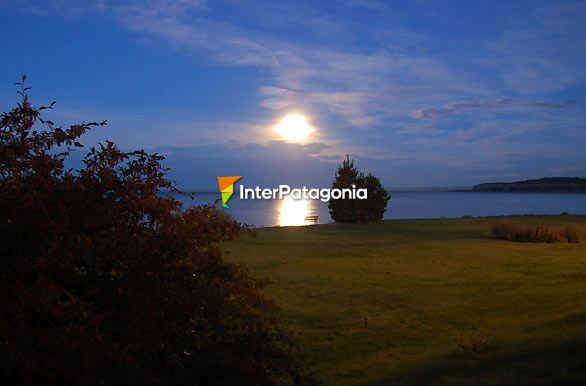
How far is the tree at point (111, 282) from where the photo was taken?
3.61 metres

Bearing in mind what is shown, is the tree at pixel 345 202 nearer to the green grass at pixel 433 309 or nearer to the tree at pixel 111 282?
the green grass at pixel 433 309

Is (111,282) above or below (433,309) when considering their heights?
above

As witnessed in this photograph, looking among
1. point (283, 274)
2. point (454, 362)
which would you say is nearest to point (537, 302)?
point (454, 362)

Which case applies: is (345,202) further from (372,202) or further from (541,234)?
(541,234)

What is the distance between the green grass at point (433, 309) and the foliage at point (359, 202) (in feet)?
60.6

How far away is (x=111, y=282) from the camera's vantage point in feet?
14.1

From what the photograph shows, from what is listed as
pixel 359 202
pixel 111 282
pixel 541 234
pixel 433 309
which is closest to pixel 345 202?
pixel 359 202

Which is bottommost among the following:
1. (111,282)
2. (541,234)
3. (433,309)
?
(433,309)

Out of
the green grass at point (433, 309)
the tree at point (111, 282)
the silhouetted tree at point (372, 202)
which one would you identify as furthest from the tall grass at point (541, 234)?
the tree at point (111, 282)

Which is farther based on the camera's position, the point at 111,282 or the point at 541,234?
the point at 541,234

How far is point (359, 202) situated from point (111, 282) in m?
36.3

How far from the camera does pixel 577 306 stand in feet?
34.7

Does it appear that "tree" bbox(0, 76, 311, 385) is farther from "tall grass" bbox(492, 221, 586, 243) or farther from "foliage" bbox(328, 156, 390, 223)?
"foliage" bbox(328, 156, 390, 223)

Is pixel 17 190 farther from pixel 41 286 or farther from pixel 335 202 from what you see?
pixel 335 202
